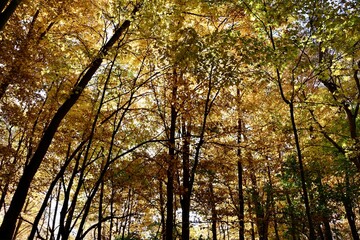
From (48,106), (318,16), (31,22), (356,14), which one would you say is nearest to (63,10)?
Answer: (31,22)

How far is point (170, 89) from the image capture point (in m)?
10.1

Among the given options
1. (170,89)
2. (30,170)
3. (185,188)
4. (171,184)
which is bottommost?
(30,170)

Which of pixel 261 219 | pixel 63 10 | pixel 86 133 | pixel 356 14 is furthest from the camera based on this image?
pixel 261 219

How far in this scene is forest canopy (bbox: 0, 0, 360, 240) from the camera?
231 inches

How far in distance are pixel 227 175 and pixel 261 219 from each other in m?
2.32

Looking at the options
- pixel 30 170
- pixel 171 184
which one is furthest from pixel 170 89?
pixel 30 170

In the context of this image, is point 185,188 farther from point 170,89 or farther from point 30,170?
point 30,170

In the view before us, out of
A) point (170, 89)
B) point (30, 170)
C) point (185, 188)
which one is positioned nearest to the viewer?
point (30, 170)

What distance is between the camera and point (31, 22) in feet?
27.6

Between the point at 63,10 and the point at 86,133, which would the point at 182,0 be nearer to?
the point at 63,10

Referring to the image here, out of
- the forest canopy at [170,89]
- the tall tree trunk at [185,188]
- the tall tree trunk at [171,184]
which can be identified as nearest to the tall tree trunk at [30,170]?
the forest canopy at [170,89]

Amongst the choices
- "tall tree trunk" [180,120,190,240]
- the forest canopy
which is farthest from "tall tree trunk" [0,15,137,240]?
"tall tree trunk" [180,120,190,240]

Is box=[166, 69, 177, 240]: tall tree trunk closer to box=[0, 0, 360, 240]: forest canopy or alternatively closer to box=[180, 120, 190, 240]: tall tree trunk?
box=[0, 0, 360, 240]: forest canopy

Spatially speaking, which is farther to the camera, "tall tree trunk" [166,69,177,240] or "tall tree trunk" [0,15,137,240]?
"tall tree trunk" [166,69,177,240]
